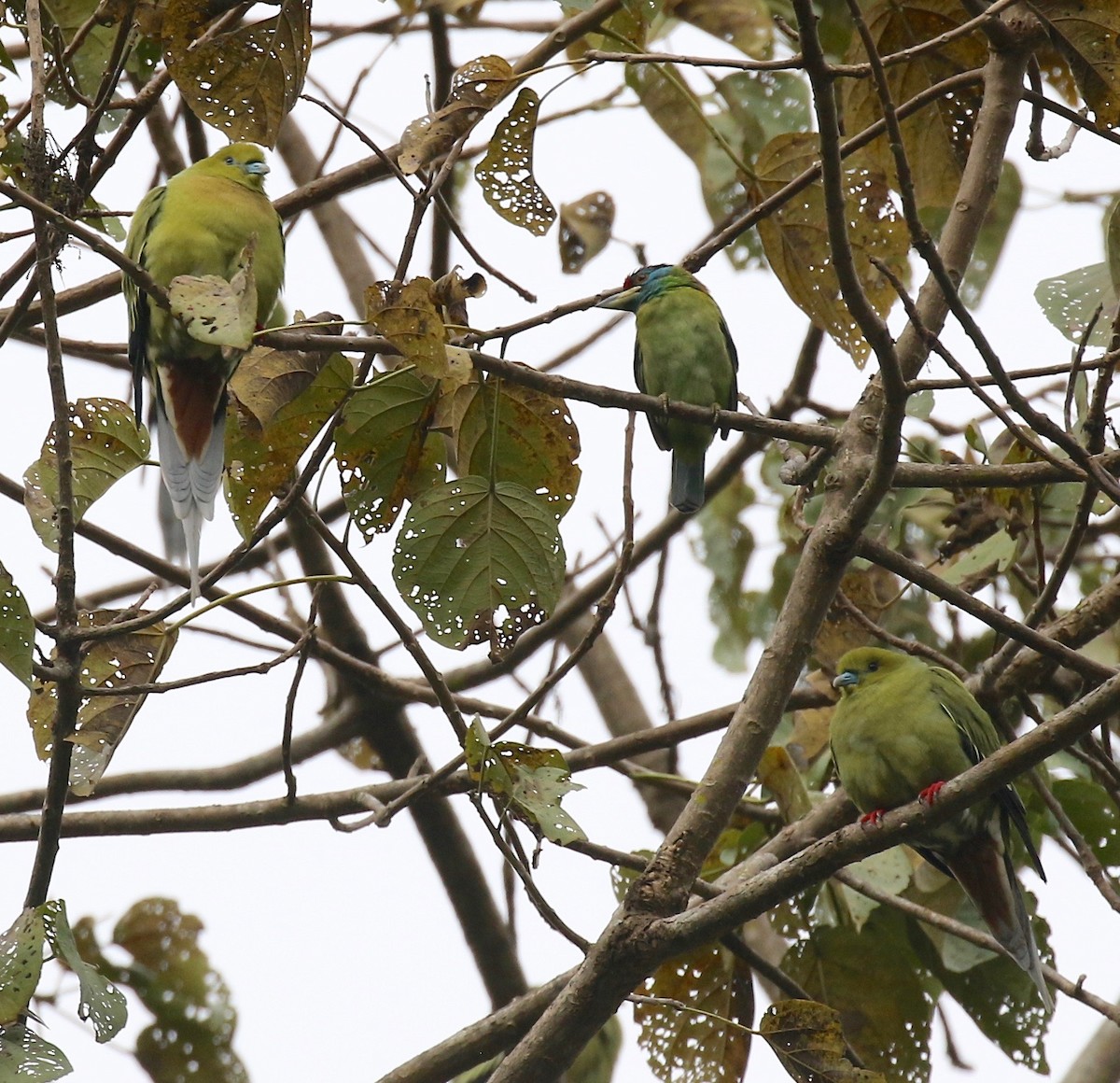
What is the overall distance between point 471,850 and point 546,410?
2121 mm

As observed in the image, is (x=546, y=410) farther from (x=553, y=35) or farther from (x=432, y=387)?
(x=553, y=35)

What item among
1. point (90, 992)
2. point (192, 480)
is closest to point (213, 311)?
point (192, 480)

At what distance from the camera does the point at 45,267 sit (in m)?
2.27

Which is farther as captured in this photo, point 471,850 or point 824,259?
point 471,850

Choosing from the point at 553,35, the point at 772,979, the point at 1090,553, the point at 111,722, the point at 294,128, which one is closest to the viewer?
the point at 111,722

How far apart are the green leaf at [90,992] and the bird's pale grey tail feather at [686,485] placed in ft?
8.09

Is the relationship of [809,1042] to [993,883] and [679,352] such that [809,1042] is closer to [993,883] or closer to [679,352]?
[993,883]

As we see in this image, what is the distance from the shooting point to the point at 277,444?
2.71 m

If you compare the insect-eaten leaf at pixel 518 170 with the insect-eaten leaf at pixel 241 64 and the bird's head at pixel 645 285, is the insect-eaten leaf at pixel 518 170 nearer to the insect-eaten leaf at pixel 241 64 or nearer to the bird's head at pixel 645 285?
the insect-eaten leaf at pixel 241 64

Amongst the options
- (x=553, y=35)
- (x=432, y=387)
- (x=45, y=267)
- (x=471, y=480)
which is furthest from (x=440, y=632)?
(x=553, y=35)

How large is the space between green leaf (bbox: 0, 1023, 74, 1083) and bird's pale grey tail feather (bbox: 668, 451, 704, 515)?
8.66 feet

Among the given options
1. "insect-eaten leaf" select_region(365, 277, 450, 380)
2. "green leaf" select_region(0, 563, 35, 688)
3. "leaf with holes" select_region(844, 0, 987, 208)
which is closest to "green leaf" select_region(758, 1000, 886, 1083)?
"insect-eaten leaf" select_region(365, 277, 450, 380)

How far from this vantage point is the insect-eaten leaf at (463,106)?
2.85 metres

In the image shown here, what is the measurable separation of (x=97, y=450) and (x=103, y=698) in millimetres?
517
